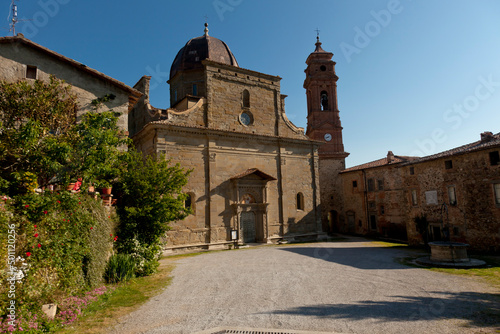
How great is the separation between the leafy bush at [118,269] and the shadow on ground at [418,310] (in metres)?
5.94

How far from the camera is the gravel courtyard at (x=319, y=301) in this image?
6750 mm

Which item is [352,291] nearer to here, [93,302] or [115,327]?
[115,327]

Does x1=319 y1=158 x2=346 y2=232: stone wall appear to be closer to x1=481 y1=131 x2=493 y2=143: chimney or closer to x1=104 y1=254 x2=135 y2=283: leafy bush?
x1=481 y1=131 x2=493 y2=143: chimney

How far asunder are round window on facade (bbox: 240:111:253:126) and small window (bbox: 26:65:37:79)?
13.3m

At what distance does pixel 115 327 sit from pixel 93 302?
1705 mm

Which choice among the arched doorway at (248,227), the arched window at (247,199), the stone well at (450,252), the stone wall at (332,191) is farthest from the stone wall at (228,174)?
the stone well at (450,252)

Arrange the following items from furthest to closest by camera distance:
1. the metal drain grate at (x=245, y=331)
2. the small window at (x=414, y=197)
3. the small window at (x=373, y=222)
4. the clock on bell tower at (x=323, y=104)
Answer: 1. the clock on bell tower at (x=323, y=104)
2. the small window at (x=373, y=222)
3. the small window at (x=414, y=197)
4. the metal drain grate at (x=245, y=331)

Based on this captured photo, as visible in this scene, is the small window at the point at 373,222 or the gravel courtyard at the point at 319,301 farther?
the small window at the point at 373,222

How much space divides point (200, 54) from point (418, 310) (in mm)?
26747

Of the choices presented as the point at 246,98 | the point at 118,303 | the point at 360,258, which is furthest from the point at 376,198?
the point at 118,303

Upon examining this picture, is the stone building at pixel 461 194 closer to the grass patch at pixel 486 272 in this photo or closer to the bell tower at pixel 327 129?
the grass patch at pixel 486 272

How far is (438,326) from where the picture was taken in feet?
21.7

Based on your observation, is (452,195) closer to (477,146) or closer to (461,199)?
(461,199)

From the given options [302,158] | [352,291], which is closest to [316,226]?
[302,158]
